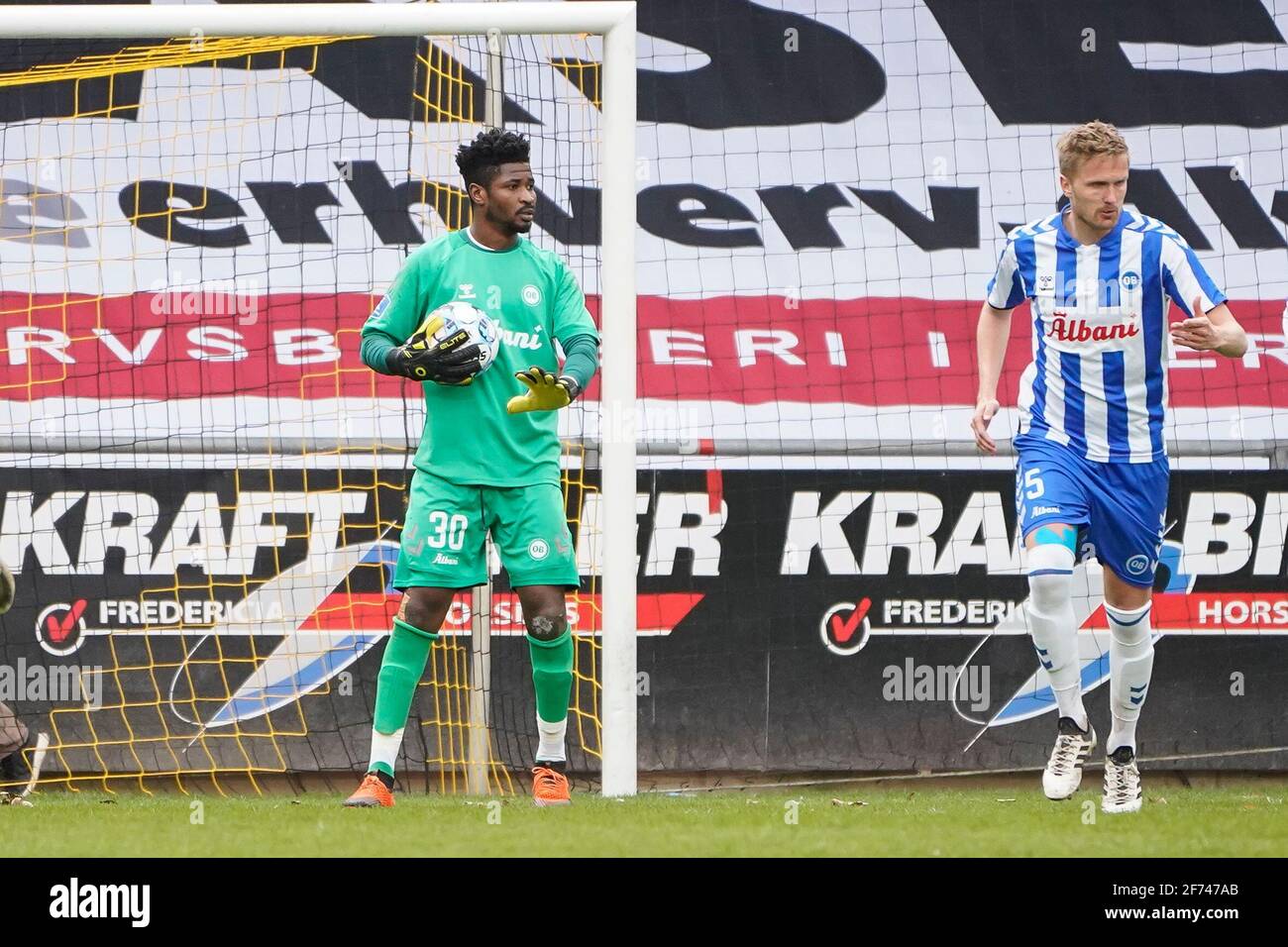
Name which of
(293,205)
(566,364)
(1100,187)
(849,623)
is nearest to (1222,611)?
(849,623)

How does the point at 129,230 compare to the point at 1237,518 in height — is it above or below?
above

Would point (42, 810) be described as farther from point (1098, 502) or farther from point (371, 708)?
point (1098, 502)

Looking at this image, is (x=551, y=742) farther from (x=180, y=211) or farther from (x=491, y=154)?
(x=180, y=211)

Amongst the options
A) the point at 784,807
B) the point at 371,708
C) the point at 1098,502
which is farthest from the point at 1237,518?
the point at 371,708

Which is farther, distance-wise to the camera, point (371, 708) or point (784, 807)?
point (371, 708)

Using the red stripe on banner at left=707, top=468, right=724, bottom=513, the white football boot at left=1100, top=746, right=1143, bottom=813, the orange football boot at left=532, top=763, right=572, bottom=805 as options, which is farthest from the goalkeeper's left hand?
the red stripe on banner at left=707, top=468, right=724, bottom=513

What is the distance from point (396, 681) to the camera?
5.29 meters

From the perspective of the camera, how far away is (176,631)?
7195 millimetres

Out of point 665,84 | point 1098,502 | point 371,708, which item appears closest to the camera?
point 1098,502

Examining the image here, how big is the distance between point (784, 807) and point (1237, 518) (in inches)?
116

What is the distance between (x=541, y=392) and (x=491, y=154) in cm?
79

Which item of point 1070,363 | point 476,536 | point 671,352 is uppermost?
point 671,352

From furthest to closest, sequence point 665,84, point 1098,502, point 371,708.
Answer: point 665,84 → point 371,708 → point 1098,502

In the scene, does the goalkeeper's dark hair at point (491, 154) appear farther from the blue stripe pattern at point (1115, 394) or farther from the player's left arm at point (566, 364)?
the blue stripe pattern at point (1115, 394)
